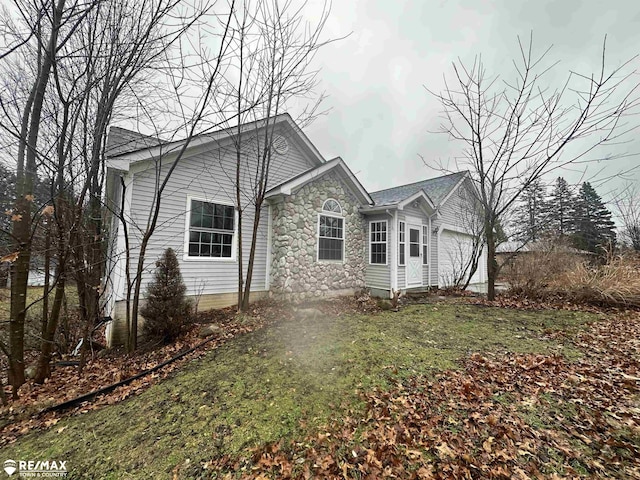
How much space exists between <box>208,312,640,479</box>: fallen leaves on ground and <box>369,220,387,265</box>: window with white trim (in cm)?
620

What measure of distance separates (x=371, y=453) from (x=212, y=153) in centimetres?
752

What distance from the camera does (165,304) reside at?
505 cm

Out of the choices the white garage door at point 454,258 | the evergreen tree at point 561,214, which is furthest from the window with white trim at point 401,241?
the evergreen tree at point 561,214

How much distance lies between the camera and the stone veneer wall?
7.71 meters

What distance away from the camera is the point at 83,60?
424 cm

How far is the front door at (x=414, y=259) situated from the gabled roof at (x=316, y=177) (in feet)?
7.73

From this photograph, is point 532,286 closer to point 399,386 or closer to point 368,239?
point 368,239

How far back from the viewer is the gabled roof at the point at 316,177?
24.8 ft

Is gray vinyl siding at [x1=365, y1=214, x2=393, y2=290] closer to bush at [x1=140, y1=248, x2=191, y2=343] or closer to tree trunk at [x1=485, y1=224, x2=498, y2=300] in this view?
tree trunk at [x1=485, y1=224, x2=498, y2=300]

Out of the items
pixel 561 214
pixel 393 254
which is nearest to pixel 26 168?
pixel 393 254

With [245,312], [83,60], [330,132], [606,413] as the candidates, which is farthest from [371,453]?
[330,132]

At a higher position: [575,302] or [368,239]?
[368,239]

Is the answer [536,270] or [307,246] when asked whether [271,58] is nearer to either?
[307,246]

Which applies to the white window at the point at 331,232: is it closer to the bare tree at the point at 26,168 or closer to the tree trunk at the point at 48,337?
the tree trunk at the point at 48,337
